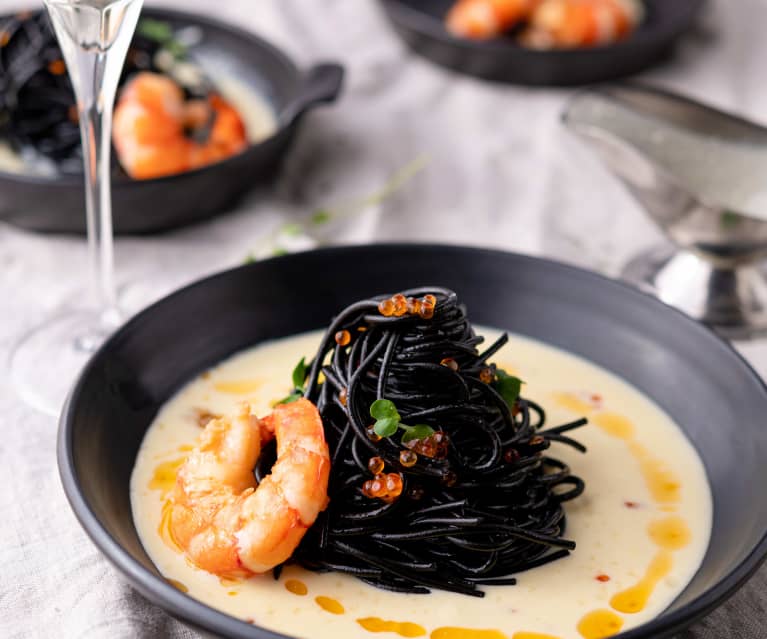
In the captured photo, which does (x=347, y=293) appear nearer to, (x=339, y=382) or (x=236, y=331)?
(x=236, y=331)

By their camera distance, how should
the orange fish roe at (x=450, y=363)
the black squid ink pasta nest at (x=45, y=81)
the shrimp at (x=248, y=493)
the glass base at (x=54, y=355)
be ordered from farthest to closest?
1. the black squid ink pasta nest at (x=45, y=81)
2. the glass base at (x=54, y=355)
3. the orange fish roe at (x=450, y=363)
4. the shrimp at (x=248, y=493)

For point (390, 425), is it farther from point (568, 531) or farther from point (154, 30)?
point (154, 30)

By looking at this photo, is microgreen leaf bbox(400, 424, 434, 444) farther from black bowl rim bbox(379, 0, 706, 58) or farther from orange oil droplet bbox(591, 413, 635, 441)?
black bowl rim bbox(379, 0, 706, 58)

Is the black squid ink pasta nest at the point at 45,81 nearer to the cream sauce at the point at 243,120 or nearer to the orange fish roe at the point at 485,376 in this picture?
the cream sauce at the point at 243,120

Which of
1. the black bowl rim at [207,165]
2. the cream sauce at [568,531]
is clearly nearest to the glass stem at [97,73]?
the black bowl rim at [207,165]

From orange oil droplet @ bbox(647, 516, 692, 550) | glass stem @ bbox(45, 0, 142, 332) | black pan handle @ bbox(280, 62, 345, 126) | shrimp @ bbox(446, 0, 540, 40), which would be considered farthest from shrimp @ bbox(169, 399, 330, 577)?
shrimp @ bbox(446, 0, 540, 40)

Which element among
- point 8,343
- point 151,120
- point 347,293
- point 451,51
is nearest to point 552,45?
point 451,51

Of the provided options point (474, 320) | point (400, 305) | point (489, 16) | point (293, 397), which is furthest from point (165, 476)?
point (489, 16)
